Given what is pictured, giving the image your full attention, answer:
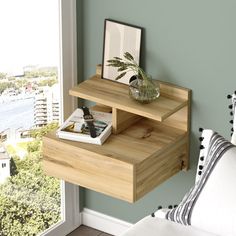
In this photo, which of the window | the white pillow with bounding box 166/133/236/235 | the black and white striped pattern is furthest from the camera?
the window

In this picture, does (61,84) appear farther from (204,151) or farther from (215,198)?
(215,198)

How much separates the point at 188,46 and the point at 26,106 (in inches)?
28.8

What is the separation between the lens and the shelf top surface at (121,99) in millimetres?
3117

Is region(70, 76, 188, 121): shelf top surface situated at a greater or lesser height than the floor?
greater

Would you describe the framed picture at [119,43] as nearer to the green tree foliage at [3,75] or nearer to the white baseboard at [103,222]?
the green tree foliage at [3,75]

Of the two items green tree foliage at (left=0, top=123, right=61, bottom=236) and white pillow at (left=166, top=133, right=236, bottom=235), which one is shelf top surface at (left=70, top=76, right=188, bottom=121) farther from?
white pillow at (left=166, top=133, right=236, bottom=235)

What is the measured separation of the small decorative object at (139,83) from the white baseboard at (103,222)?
76 centimetres

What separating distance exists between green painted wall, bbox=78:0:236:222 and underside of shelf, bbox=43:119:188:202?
5.5 inches

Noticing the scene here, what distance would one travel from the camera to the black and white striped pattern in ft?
8.82

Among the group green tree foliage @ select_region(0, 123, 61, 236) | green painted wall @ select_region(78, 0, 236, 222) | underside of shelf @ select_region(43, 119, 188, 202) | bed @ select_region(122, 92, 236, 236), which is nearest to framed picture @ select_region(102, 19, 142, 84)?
green painted wall @ select_region(78, 0, 236, 222)

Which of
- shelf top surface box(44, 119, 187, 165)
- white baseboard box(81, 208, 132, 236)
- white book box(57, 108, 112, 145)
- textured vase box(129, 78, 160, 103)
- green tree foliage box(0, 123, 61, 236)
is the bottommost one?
white baseboard box(81, 208, 132, 236)

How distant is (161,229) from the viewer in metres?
2.73

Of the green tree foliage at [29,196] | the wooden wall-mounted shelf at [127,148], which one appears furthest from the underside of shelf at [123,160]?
the green tree foliage at [29,196]

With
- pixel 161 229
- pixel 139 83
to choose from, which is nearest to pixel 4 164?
pixel 139 83
